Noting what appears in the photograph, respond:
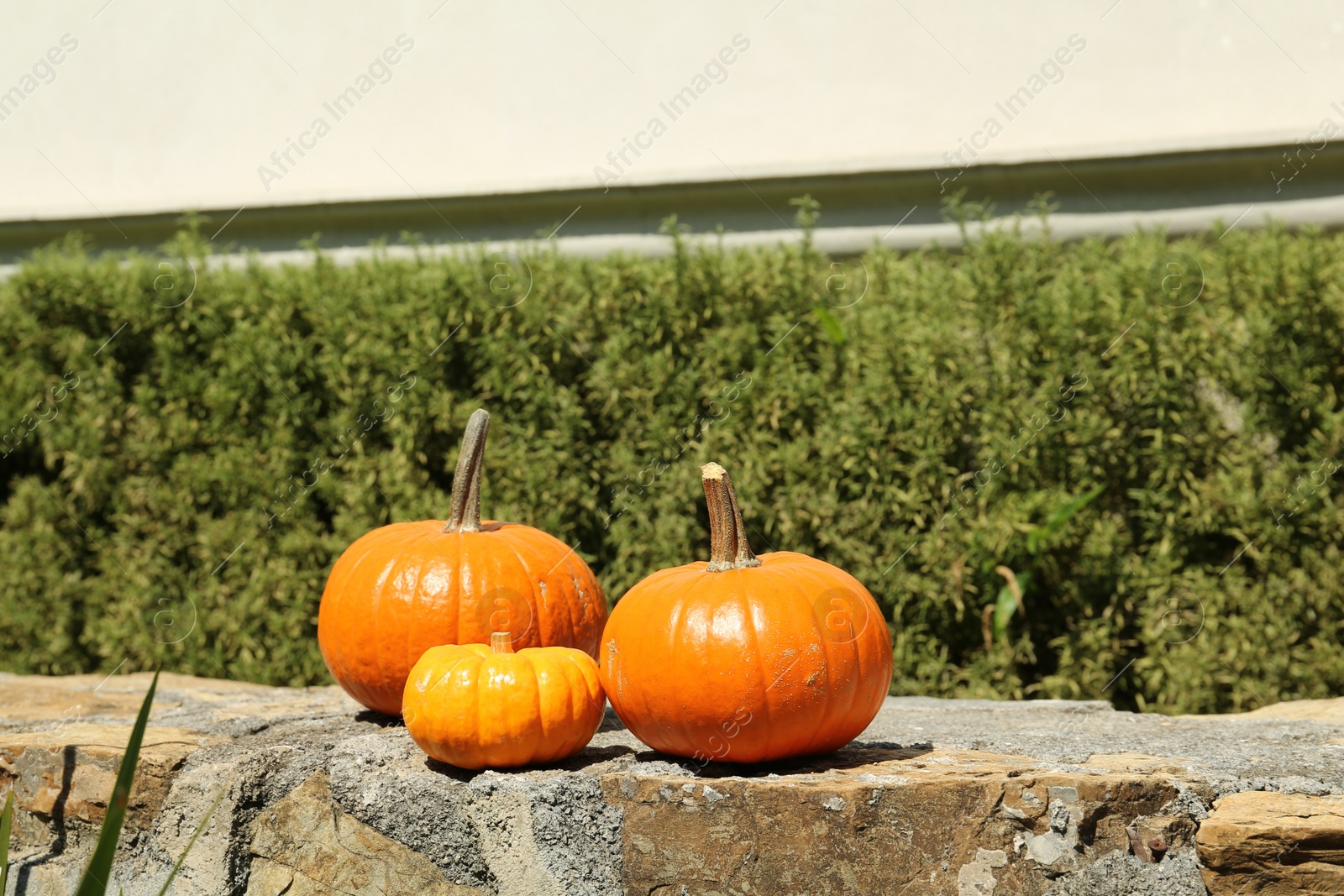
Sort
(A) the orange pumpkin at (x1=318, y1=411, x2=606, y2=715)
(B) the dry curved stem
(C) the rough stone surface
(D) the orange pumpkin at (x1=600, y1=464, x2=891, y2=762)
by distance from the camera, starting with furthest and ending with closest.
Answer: (B) the dry curved stem
(A) the orange pumpkin at (x1=318, y1=411, x2=606, y2=715)
(D) the orange pumpkin at (x1=600, y1=464, x2=891, y2=762)
(C) the rough stone surface

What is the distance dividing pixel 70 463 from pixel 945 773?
3972 mm

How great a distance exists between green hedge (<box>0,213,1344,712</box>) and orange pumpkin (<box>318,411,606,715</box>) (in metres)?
1.13

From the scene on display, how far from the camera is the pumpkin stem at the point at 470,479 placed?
8.50 ft

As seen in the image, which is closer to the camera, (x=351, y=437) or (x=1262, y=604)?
(x=1262, y=604)

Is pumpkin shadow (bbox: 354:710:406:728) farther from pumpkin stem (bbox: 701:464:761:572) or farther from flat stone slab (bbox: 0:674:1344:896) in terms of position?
pumpkin stem (bbox: 701:464:761:572)

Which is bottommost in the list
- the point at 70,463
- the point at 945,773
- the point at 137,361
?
the point at 945,773

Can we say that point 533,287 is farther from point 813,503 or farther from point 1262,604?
point 1262,604

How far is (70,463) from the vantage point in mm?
4352

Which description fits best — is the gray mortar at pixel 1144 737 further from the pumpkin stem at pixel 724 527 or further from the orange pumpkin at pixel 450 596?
the orange pumpkin at pixel 450 596

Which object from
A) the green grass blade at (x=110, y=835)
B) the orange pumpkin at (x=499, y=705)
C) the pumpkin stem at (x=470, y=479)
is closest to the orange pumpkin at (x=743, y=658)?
the orange pumpkin at (x=499, y=705)

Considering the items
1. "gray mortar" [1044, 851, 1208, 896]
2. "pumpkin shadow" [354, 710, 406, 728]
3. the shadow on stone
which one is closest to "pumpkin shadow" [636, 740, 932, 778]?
"gray mortar" [1044, 851, 1208, 896]

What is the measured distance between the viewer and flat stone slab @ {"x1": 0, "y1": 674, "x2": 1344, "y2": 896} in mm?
1892

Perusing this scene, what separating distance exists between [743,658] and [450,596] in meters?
0.80

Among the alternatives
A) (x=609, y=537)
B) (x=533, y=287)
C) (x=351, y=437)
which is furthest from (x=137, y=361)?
(x=609, y=537)
